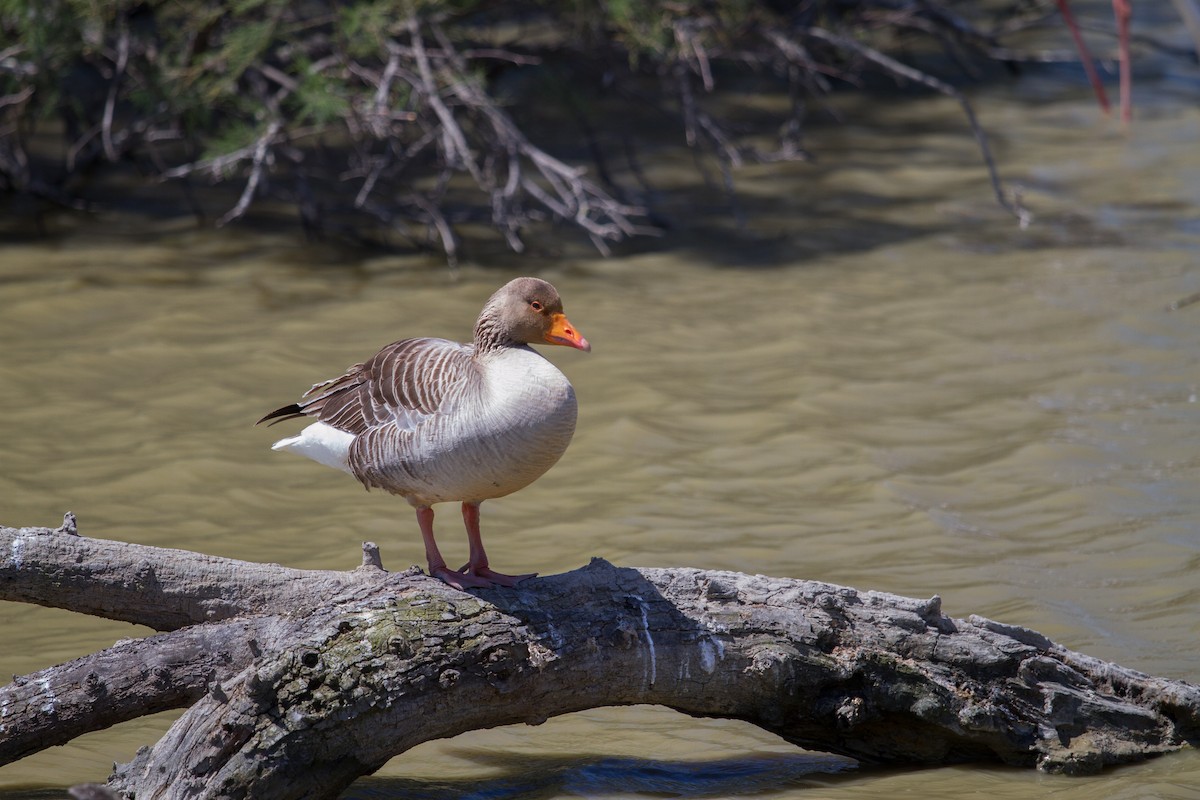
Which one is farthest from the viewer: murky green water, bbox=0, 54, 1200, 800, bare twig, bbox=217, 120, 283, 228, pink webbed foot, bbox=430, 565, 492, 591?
bare twig, bbox=217, 120, 283, 228

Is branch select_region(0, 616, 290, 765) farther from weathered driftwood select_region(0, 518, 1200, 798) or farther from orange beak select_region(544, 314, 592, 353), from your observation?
orange beak select_region(544, 314, 592, 353)

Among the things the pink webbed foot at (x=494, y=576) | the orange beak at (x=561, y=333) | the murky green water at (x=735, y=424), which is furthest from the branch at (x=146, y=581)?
the orange beak at (x=561, y=333)

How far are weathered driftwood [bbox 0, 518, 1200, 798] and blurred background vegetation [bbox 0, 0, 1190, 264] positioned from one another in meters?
5.01

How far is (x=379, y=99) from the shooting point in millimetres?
8758

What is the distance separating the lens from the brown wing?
4.25 meters

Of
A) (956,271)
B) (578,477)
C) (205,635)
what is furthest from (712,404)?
(205,635)

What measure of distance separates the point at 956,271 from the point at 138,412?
6.12 m

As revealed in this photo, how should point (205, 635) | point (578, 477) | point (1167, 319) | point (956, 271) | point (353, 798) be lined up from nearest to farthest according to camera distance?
1. point (205, 635)
2. point (353, 798)
3. point (578, 477)
4. point (1167, 319)
5. point (956, 271)

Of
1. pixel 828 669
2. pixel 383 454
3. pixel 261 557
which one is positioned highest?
pixel 383 454

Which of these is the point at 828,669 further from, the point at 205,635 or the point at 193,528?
the point at 193,528

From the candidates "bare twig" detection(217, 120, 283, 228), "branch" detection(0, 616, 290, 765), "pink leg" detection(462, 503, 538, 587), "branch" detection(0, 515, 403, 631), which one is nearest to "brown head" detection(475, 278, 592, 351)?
"pink leg" detection(462, 503, 538, 587)

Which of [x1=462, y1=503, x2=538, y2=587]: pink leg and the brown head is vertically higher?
the brown head

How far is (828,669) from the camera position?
414cm

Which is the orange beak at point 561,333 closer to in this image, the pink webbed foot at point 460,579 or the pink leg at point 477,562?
the pink leg at point 477,562
